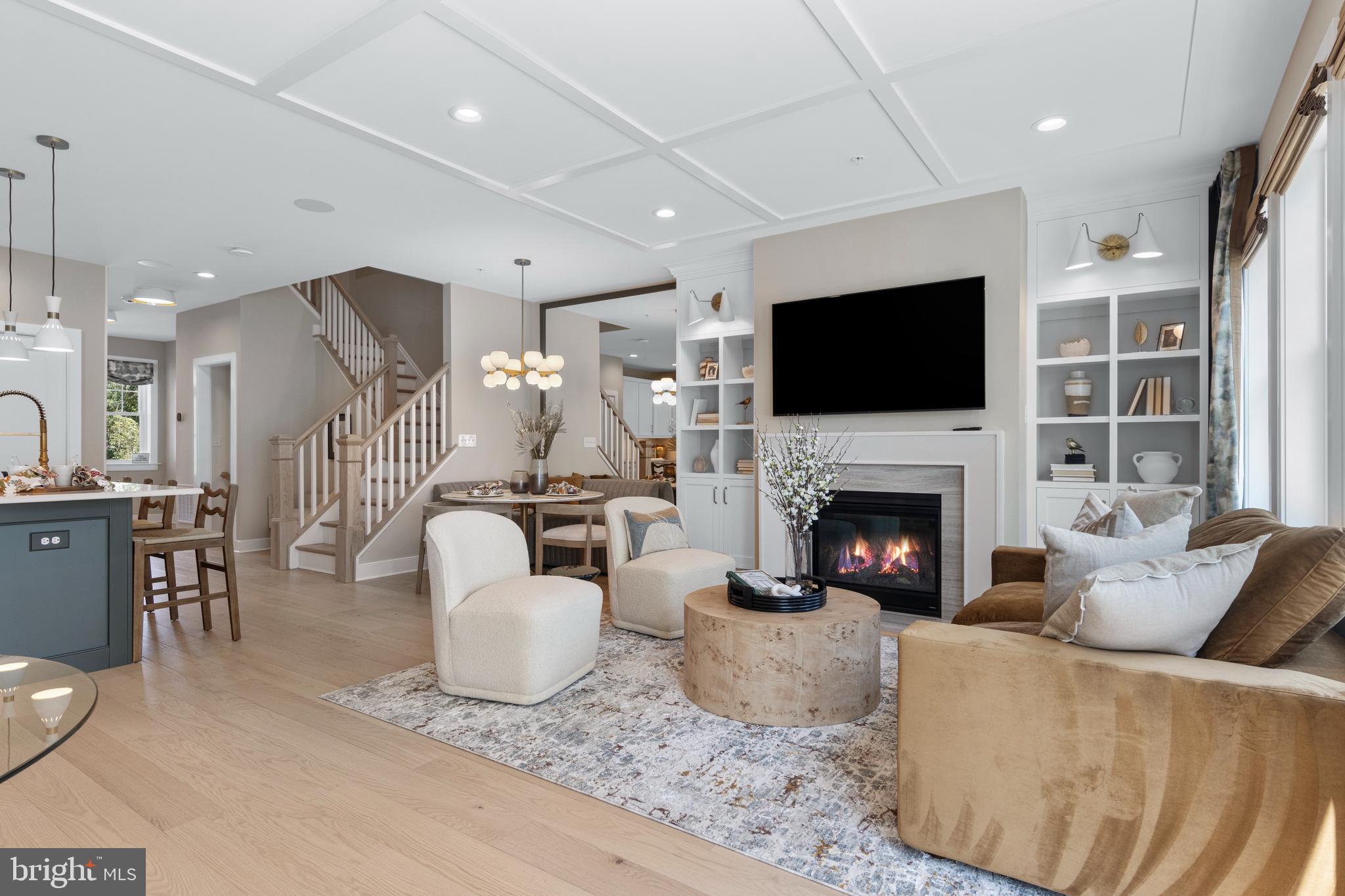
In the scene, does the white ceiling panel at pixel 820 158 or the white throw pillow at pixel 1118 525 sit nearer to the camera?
the white throw pillow at pixel 1118 525

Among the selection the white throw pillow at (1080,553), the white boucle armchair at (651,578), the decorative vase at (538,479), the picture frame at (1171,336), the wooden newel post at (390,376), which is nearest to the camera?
the white throw pillow at (1080,553)

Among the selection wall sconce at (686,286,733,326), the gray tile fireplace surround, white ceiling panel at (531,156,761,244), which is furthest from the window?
the gray tile fireplace surround

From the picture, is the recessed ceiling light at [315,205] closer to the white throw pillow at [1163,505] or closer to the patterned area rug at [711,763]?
the patterned area rug at [711,763]

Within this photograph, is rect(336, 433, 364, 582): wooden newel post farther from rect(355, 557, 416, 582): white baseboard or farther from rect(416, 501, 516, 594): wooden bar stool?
rect(416, 501, 516, 594): wooden bar stool

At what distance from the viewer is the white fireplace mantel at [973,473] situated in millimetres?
4293

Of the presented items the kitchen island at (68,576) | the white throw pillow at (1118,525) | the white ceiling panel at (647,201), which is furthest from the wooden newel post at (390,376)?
the white throw pillow at (1118,525)

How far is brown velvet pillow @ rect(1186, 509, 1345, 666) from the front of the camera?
1565mm

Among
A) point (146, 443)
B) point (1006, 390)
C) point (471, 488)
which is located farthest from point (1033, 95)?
point (146, 443)

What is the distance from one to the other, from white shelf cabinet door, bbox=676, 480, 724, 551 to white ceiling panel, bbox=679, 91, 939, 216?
2.31m

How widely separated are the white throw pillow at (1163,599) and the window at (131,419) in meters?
12.0

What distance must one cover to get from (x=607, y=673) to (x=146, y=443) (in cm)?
1021

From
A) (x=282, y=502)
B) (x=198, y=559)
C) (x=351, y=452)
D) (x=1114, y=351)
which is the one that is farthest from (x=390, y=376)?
(x=1114, y=351)

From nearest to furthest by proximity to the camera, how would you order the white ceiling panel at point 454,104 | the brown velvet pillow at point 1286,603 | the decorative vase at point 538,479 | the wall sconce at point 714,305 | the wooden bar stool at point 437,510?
the brown velvet pillow at point 1286,603, the white ceiling panel at point 454,104, the wooden bar stool at point 437,510, the wall sconce at point 714,305, the decorative vase at point 538,479

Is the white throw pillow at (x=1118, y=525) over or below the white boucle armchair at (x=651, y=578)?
over
